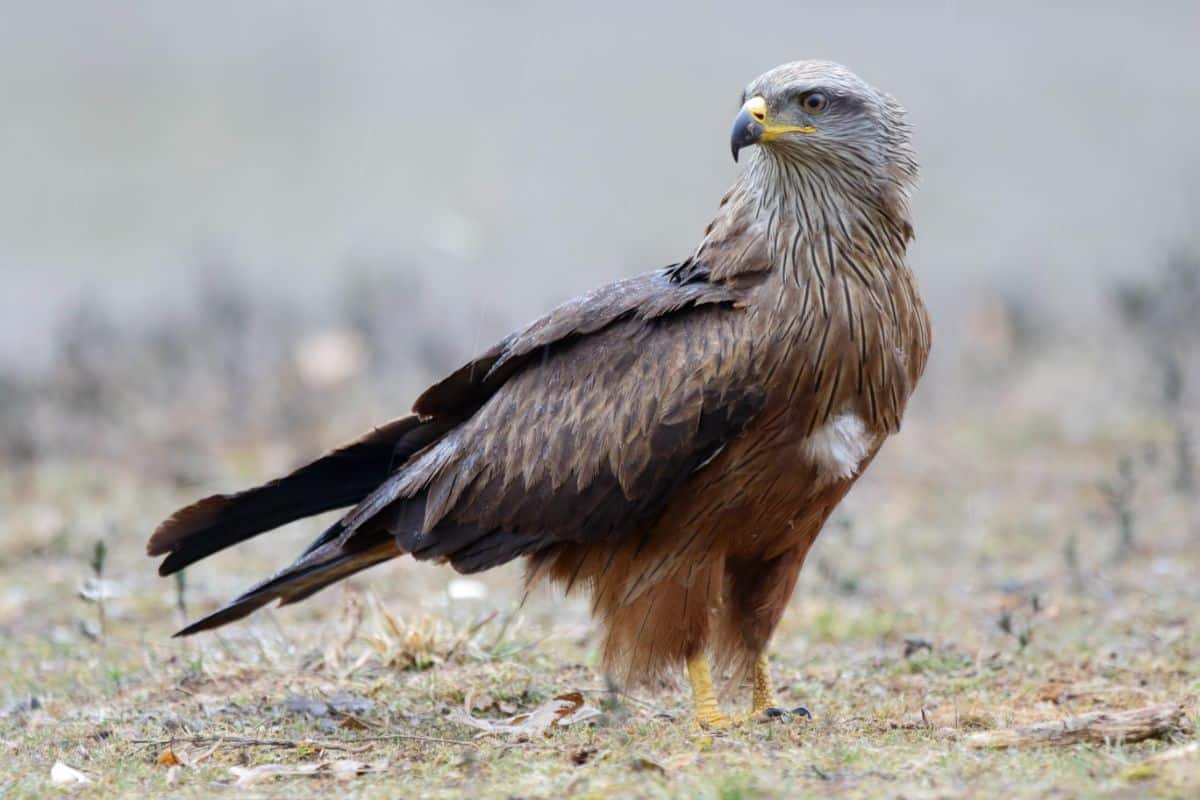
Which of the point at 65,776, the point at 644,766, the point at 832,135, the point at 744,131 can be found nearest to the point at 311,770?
the point at 65,776

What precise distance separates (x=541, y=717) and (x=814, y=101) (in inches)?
90.8

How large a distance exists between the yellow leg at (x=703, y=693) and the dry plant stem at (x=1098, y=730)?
0.95m

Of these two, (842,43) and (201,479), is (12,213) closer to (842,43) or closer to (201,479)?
(842,43)

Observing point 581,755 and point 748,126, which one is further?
point 748,126

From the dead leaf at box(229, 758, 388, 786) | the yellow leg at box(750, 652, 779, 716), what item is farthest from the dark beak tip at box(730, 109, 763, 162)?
the dead leaf at box(229, 758, 388, 786)

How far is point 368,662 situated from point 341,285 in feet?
33.9

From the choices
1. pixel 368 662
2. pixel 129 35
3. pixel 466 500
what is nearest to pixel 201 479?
pixel 368 662

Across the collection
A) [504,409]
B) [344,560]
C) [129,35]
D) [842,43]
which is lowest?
[344,560]

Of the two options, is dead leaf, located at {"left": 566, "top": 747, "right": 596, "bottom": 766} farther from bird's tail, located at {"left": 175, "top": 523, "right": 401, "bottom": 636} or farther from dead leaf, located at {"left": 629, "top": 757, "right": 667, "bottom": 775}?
bird's tail, located at {"left": 175, "top": 523, "right": 401, "bottom": 636}

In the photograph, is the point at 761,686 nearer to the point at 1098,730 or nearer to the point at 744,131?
the point at 1098,730

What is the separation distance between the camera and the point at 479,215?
7.99 meters

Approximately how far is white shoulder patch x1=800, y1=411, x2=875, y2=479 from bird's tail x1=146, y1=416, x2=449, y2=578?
Answer: 161 cm

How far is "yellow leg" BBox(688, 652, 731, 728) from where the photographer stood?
5367 millimetres

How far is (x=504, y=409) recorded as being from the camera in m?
5.68
